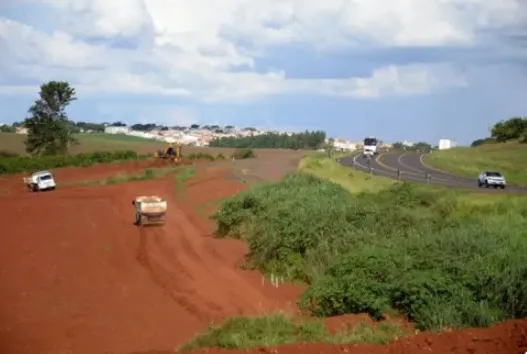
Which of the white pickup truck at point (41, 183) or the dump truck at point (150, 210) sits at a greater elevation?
the dump truck at point (150, 210)

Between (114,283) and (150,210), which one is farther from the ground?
(150,210)

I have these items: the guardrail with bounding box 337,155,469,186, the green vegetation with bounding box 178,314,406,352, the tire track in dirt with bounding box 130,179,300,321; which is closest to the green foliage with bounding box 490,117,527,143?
the guardrail with bounding box 337,155,469,186

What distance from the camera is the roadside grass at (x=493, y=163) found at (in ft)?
238

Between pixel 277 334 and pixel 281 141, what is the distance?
15887cm

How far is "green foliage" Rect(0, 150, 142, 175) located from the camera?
268ft

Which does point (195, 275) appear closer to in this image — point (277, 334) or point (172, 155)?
point (277, 334)

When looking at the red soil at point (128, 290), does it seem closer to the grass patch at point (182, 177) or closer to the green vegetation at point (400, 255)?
the green vegetation at point (400, 255)

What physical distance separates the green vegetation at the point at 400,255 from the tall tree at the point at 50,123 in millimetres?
68669

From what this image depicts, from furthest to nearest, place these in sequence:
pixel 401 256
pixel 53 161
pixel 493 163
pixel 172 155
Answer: pixel 53 161, pixel 172 155, pixel 493 163, pixel 401 256

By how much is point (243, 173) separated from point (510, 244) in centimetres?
4603

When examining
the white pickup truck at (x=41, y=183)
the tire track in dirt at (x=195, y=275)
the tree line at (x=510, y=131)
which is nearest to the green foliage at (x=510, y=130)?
the tree line at (x=510, y=131)

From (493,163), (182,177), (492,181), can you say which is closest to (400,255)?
(492,181)

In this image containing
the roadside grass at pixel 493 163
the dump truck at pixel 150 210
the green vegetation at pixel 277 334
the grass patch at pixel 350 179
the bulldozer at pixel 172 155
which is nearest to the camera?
the green vegetation at pixel 277 334

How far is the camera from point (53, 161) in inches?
3408
